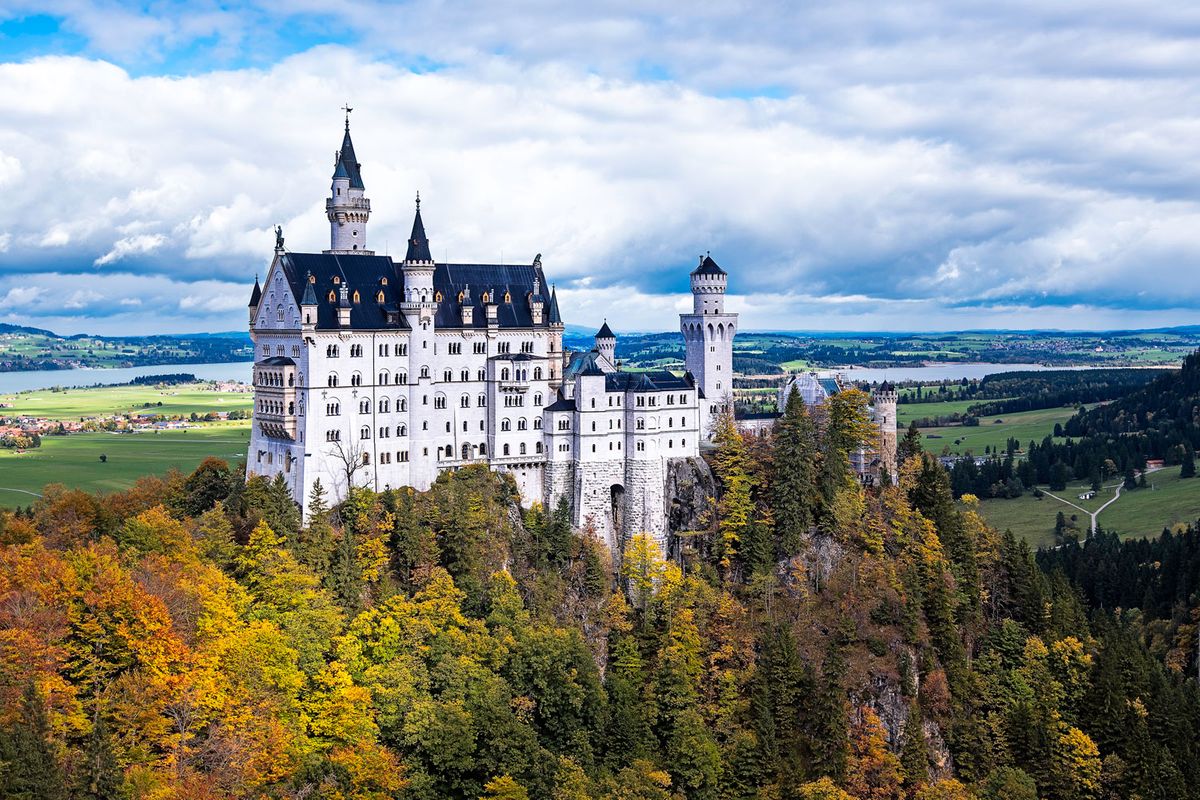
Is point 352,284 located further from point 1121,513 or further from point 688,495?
point 1121,513

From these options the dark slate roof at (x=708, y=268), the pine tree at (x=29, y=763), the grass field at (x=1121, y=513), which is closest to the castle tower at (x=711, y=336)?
the dark slate roof at (x=708, y=268)

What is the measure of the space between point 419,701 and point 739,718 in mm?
24246

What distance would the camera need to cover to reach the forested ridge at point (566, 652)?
69.2 m

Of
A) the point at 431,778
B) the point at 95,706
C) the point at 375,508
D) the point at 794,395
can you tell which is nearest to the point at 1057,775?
the point at 794,395

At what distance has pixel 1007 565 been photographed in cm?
10606

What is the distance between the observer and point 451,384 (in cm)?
10031

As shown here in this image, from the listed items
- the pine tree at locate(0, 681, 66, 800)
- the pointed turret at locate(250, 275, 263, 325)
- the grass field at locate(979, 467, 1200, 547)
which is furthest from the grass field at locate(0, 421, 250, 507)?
the grass field at locate(979, 467, 1200, 547)

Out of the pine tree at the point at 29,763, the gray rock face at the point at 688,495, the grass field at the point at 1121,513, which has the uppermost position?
the gray rock face at the point at 688,495

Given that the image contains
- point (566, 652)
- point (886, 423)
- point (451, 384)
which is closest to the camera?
point (566, 652)

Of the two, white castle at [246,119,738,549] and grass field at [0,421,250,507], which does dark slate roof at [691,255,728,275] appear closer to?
white castle at [246,119,738,549]

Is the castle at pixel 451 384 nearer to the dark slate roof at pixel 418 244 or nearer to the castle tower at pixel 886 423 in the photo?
the dark slate roof at pixel 418 244

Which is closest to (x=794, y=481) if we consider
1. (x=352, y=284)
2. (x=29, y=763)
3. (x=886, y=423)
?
(x=886, y=423)

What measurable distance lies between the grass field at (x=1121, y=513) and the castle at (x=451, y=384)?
91350 mm

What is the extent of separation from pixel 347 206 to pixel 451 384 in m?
17.0
